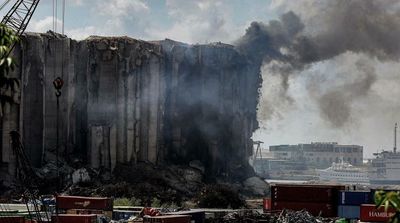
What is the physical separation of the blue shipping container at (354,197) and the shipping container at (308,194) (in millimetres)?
563

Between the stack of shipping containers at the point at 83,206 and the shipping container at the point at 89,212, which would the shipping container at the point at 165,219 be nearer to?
the stack of shipping containers at the point at 83,206

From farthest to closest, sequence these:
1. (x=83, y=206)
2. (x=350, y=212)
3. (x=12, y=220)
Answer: (x=83, y=206) → (x=350, y=212) → (x=12, y=220)

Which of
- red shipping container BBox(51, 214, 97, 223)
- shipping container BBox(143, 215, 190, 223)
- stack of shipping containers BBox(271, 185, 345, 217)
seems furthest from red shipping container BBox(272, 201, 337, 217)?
red shipping container BBox(51, 214, 97, 223)

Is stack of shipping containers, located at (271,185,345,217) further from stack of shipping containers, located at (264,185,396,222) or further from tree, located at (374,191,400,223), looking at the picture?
tree, located at (374,191,400,223)

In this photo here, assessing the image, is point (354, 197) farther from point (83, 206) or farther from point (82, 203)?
point (82, 203)

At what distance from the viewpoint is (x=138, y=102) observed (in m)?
111

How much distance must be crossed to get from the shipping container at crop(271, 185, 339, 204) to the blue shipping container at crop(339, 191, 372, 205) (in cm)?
56

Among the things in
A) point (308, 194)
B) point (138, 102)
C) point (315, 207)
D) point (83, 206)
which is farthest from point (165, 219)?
point (138, 102)

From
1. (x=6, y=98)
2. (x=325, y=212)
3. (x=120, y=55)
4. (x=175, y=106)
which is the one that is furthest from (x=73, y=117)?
(x=6, y=98)

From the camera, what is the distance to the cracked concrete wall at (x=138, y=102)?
337 feet

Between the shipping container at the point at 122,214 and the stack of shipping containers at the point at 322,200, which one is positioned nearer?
the stack of shipping containers at the point at 322,200

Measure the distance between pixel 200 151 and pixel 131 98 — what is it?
1782 centimetres

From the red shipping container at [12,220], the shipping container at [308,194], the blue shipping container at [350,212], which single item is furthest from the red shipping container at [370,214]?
the red shipping container at [12,220]

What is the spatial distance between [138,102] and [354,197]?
50.4 meters
